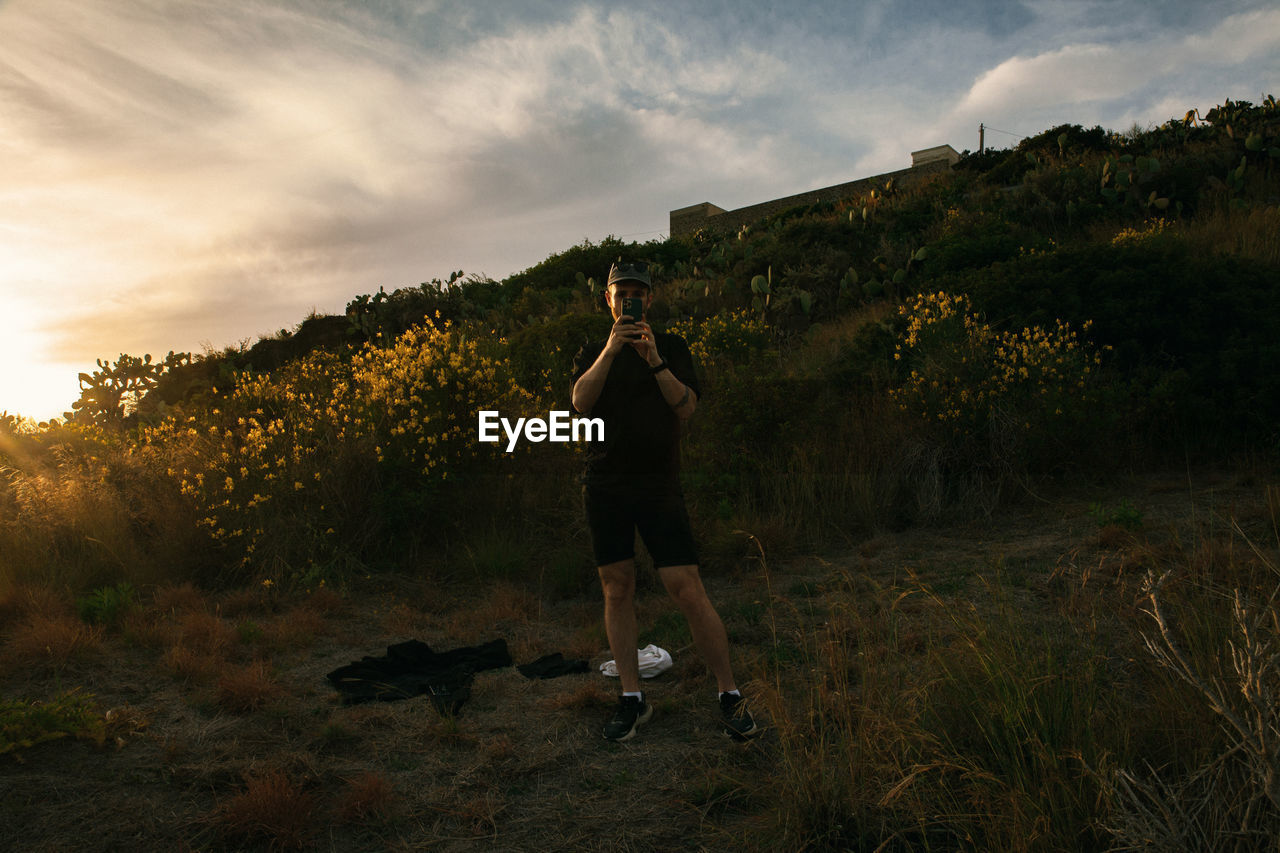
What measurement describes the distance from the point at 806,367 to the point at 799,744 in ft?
24.9

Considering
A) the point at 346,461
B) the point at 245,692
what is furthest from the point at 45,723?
the point at 346,461

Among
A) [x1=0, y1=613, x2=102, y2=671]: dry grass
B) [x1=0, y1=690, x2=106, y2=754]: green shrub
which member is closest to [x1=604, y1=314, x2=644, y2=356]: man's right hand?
[x1=0, y1=690, x2=106, y2=754]: green shrub

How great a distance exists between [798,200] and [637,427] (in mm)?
26004

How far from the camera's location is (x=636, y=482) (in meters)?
3.66

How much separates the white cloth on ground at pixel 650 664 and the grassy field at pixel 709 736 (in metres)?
0.10

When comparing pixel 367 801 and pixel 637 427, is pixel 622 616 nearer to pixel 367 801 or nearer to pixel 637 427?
pixel 637 427

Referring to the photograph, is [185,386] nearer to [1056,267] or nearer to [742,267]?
[742,267]

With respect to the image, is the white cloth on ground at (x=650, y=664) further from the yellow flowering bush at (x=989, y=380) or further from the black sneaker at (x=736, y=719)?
the yellow flowering bush at (x=989, y=380)

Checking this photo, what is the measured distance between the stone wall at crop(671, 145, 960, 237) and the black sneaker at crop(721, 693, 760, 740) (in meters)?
21.2

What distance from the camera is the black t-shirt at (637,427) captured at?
12.0ft

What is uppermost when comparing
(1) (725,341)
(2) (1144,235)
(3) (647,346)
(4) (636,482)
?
(2) (1144,235)

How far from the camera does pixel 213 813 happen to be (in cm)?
295

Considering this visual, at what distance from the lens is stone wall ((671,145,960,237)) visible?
78.1ft

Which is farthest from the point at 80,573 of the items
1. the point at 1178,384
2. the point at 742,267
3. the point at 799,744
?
the point at 742,267
